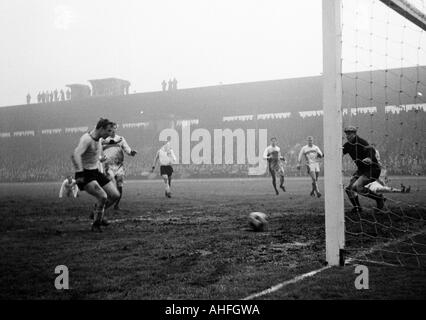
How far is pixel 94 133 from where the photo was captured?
706cm

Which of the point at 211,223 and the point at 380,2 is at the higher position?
the point at 380,2

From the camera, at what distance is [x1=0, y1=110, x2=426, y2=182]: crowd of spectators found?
2700 centimetres

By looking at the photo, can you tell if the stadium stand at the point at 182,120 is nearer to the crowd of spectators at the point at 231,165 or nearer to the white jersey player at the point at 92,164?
the crowd of spectators at the point at 231,165

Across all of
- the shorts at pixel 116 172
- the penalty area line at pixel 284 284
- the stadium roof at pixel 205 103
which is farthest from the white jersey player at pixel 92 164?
the stadium roof at pixel 205 103

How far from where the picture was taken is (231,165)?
34906 mm

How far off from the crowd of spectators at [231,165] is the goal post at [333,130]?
69.8 feet

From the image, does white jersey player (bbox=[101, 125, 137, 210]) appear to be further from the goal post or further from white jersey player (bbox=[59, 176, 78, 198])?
the goal post

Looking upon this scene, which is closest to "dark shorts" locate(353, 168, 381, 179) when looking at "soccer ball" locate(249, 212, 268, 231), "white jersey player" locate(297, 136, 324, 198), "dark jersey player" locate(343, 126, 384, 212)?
"dark jersey player" locate(343, 126, 384, 212)

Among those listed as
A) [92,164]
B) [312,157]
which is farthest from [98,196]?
[312,157]

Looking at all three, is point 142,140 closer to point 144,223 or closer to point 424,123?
point 424,123

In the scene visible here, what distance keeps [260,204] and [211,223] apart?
349 cm

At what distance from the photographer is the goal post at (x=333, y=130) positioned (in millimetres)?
4527

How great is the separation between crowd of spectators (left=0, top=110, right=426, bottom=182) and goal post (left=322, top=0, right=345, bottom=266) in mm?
21275
